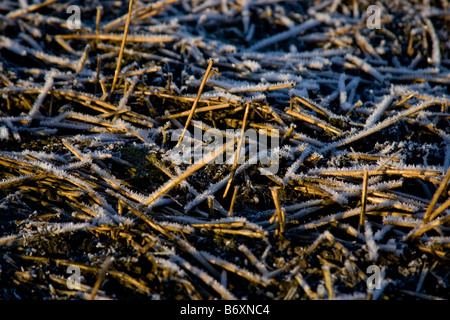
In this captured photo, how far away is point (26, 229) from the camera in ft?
6.21

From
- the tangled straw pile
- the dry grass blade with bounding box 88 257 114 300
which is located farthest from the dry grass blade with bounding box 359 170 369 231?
the dry grass blade with bounding box 88 257 114 300

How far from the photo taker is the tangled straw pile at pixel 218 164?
5.69 feet

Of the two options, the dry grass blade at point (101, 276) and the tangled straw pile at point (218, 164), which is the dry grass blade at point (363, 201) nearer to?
the tangled straw pile at point (218, 164)

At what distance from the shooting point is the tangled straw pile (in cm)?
174

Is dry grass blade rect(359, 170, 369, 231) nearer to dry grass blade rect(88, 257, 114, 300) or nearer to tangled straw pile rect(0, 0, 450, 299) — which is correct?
tangled straw pile rect(0, 0, 450, 299)

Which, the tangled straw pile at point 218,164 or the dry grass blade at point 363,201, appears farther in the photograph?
the dry grass blade at point 363,201

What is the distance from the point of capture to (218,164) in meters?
2.22

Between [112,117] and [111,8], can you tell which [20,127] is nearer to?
[112,117]

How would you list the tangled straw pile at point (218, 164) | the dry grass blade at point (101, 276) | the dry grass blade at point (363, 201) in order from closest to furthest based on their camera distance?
the dry grass blade at point (101, 276), the tangled straw pile at point (218, 164), the dry grass blade at point (363, 201)

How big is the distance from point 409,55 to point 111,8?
309 cm

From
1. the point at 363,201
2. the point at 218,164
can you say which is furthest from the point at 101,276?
the point at 363,201

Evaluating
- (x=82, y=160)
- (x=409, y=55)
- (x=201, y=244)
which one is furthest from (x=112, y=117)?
(x=409, y=55)

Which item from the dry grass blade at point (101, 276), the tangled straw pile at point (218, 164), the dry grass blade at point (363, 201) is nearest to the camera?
the dry grass blade at point (101, 276)

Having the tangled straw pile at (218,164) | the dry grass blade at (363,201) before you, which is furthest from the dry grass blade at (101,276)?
the dry grass blade at (363,201)
